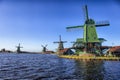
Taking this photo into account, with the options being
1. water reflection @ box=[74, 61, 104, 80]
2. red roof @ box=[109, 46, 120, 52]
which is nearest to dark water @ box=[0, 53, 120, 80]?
water reflection @ box=[74, 61, 104, 80]

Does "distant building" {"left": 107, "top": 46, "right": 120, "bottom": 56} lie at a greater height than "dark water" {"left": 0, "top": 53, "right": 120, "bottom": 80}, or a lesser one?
greater

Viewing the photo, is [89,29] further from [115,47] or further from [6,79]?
[6,79]

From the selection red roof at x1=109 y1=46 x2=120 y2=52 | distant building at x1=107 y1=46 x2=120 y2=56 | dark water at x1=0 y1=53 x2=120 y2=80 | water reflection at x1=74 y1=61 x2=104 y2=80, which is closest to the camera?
dark water at x1=0 y1=53 x2=120 y2=80

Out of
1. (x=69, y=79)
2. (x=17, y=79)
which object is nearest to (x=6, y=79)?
(x=17, y=79)

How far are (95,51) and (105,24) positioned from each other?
9.07 m

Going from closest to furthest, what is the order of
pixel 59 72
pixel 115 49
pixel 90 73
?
1. pixel 90 73
2. pixel 59 72
3. pixel 115 49

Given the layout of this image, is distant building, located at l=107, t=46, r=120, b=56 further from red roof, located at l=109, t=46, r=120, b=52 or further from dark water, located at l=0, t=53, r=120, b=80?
dark water, located at l=0, t=53, r=120, b=80

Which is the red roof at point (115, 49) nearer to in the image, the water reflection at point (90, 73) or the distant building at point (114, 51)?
the distant building at point (114, 51)

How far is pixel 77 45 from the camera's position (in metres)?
78.4

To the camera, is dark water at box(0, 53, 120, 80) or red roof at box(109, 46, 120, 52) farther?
red roof at box(109, 46, 120, 52)

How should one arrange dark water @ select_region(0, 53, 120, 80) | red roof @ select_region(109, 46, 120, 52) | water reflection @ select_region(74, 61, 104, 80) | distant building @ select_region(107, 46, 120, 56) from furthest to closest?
distant building @ select_region(107, 46, 120, 56) → red roof @ select_region(109, 46, 120, 52) → water reflection @ select_region(74, 61, 104, 80) → dark water @ select_region(0, 53, 120, 80)

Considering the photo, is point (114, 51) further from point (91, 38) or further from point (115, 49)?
point (91, 38)

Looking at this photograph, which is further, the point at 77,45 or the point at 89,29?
the point at 77,45

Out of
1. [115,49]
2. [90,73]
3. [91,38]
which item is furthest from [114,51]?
[90,73]
